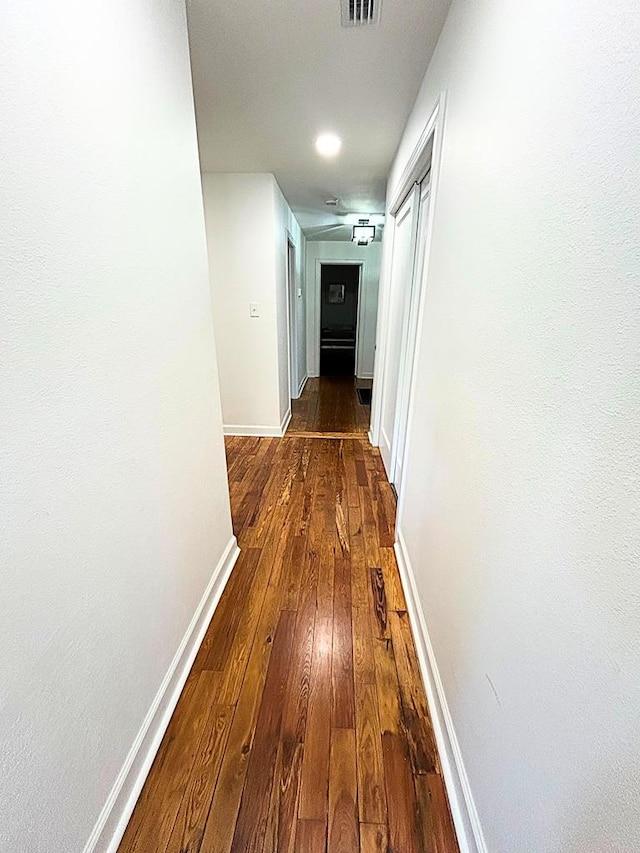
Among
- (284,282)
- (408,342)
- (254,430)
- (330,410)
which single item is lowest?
(330,410)

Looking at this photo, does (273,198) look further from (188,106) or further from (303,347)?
(303,347)

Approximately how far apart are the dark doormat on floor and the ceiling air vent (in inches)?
150

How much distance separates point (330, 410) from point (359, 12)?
142 inches

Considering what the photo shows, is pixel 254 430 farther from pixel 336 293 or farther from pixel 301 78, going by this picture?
pixel 336 293

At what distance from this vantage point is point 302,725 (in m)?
1.20

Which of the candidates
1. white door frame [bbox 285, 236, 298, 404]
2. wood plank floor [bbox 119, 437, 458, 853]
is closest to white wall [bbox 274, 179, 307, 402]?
white door frame [bbox 285, 236, 298, 404]

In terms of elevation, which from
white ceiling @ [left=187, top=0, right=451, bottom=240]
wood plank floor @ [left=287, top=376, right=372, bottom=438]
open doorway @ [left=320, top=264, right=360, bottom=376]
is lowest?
wood plank floor @ [left=287, top=376, right=372, bottom=438]

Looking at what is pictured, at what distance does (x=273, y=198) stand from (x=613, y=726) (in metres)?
3.54

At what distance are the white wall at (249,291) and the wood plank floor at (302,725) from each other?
174cm

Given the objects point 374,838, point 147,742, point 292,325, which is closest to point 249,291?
point 292,325

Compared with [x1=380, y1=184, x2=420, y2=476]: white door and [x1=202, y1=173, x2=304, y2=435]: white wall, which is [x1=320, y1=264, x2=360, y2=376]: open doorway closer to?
[x1=202, y1=173, x2=304, y2=435]: white wall

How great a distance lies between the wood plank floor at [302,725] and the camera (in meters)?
0.96

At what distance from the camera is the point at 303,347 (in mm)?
6086

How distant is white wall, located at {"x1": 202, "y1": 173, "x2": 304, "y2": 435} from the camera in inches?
121
